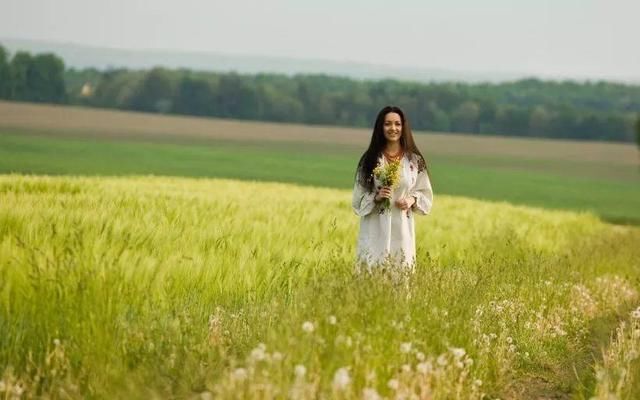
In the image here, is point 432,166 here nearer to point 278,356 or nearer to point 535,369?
point 535,369

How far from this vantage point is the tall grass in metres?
6.43

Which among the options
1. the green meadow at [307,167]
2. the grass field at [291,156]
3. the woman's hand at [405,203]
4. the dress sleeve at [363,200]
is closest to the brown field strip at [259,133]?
the grass field at [291,156]

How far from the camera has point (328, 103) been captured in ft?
284

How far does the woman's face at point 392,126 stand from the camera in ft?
31.3

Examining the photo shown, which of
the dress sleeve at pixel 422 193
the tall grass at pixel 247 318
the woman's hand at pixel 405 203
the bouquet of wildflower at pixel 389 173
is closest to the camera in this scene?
the tall grass at pixel 247 318

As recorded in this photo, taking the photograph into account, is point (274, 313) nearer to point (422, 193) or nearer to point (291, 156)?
point (422, 193)

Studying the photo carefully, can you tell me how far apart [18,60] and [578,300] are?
197ft

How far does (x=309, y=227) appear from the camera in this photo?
557 inches

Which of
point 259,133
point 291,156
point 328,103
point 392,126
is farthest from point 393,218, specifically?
point 328,103

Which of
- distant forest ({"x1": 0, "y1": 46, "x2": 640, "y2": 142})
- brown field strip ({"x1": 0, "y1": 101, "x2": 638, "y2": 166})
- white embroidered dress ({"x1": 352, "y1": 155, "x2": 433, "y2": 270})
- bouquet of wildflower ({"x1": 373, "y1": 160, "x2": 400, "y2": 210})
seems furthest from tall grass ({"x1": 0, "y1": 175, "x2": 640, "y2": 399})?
distant forest ({"x1": 0, "y1": 46, "x2": 640, "y2": 142})

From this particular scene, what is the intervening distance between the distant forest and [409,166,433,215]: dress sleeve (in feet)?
213

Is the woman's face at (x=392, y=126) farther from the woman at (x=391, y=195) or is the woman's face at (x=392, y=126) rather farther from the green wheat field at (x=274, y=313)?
the green wheat field at (x=274, y=313)

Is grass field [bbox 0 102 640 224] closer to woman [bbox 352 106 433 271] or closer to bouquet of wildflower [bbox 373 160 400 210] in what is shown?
woman [bbox 352 106 433 271]

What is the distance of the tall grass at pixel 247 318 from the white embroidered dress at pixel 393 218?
52cm
